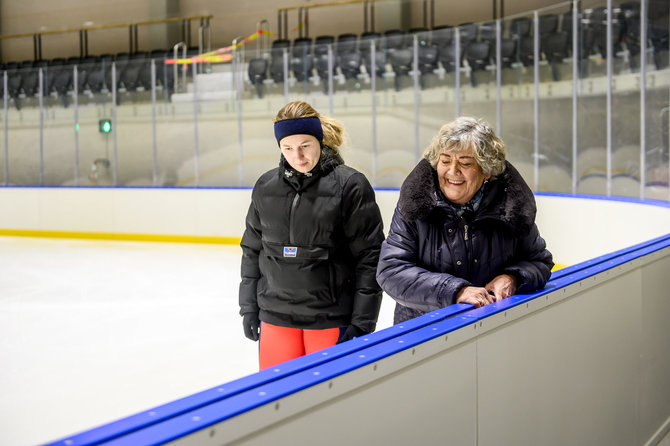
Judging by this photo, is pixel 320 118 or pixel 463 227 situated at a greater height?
pixel 320 118

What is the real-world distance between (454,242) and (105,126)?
9.76 m

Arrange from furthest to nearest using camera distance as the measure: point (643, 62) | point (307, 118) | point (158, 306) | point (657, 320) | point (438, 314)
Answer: point (643, 62) → point (158, 306) → point (657, 320) → point (307, 118) → point (438, 314)

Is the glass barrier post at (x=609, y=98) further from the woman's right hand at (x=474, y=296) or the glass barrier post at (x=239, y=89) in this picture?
the woman's right hand at (x=474, y=296)

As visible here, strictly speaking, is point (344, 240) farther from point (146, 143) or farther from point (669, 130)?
point (146, 143)

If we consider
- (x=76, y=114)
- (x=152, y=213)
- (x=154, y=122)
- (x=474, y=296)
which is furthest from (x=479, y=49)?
(x=474, y=296)

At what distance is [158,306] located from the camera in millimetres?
5129

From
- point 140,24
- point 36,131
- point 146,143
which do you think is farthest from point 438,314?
point 140,24

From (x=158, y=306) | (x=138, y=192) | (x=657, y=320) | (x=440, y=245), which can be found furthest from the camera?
(x=138, y=192)

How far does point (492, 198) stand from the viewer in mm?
1871

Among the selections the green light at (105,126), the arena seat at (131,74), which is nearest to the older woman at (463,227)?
the arena seat at (131,74)

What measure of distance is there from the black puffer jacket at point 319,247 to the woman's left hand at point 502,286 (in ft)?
1.37

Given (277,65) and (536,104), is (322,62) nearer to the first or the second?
(277,65)

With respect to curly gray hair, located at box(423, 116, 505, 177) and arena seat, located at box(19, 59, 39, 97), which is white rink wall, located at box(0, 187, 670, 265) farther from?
curly gray hair, located at box(423, 116, 505, 177)

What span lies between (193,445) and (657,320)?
2163mm
